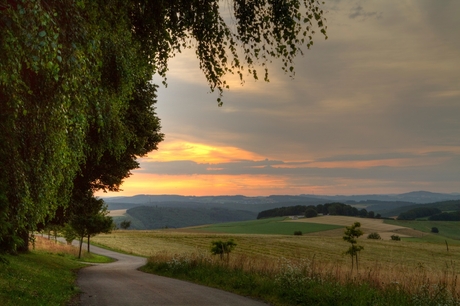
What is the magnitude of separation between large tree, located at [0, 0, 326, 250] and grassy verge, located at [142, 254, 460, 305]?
7560 mm

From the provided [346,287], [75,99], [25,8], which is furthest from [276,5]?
[346,287]

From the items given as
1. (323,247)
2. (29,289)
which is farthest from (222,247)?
(323,247)

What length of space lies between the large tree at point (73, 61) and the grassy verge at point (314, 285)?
7.56 metres

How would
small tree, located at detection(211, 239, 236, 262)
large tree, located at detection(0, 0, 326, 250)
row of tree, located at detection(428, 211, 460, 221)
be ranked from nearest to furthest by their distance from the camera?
1. large tree, located at detection(0, 0, 326, 250)
2. small tree, located at detection(211, 239, 236, 262)
3. row of tree, located at detection(428, 211, 460, 221)

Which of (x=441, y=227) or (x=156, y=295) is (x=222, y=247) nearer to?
(x=156, y=295)

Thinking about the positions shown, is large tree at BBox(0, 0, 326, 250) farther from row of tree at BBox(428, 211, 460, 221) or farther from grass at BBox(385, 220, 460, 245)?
row of tree at BBox(428, 211, 460, 221)

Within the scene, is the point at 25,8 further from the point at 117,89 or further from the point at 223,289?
the point at 223,289

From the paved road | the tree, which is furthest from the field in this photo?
the tree

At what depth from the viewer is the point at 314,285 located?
14.7 metres

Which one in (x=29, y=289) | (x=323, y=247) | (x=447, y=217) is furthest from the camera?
(x=447, y=217)

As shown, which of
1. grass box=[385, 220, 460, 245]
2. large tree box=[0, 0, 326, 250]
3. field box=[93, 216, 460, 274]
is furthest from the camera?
grass box=[385, 220, 460, 245]

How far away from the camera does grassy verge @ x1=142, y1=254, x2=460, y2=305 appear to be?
12.2 metres

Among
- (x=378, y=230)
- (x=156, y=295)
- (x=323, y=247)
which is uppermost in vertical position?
(x=156, y=295)

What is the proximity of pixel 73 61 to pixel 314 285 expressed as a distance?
11841 mm
